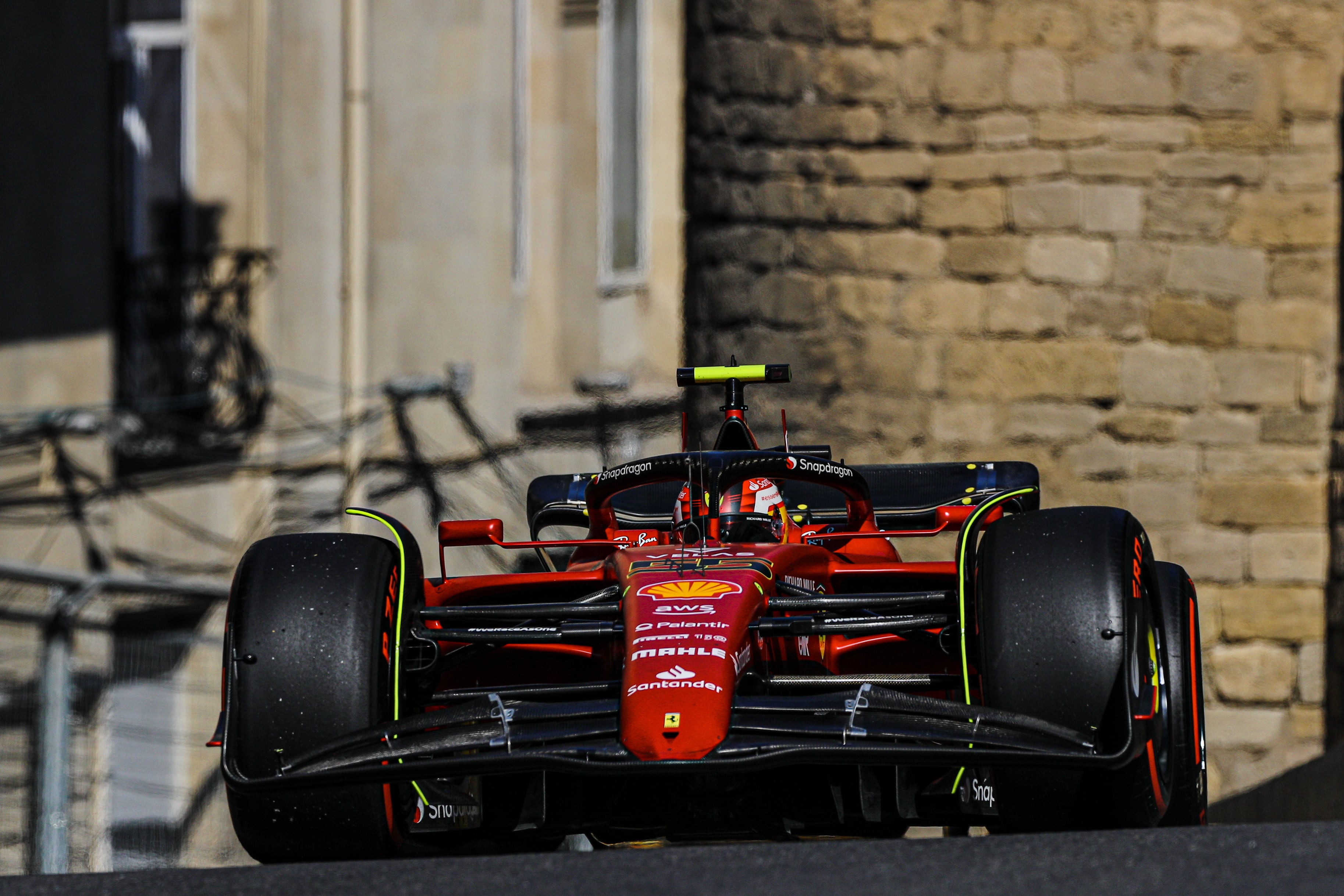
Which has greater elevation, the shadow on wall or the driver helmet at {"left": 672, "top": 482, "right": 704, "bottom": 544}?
the driver helmet at {"left": 672, "top": 482, "right": 704, "bottom": 544}

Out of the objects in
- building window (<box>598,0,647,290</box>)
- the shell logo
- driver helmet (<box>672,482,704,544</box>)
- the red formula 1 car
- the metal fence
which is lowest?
the metal fence

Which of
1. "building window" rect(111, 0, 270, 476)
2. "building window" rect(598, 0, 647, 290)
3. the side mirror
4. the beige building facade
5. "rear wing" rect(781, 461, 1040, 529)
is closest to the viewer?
the side mirror

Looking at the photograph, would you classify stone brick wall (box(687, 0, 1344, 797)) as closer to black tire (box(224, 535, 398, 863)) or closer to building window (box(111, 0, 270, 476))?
black tire (box(224, 535, 398, 863))

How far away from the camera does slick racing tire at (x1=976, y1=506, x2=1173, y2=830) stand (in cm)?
393

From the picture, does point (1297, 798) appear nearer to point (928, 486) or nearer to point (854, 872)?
point (928, 486)

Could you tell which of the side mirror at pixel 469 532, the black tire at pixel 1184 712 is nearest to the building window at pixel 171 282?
the side mirror at pixel 469 532

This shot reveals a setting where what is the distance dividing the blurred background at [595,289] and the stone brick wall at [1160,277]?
0.05 ft

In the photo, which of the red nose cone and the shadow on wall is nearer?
the red nose cone

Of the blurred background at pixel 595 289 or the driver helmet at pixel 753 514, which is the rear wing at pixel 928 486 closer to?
the driver helmet at pixel 753 514

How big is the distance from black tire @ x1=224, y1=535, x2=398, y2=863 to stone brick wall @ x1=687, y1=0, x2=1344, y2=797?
543 centimetres

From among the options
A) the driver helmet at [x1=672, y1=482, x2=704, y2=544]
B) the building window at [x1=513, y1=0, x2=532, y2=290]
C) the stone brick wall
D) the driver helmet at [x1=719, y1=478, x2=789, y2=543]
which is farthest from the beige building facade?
the driver helmet at [x1=672, y1=482, x2=704, y2=544]

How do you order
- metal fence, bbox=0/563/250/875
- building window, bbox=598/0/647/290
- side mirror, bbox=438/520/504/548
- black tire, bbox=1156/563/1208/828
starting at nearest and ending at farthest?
black tire, bbox=1156/563/1208/828 < side mirror, bbox=438/520/504/548 < metal fence, bbox=0/563/250/875 < building window, bbox=598/0/647/290

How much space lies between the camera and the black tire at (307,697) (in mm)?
4023

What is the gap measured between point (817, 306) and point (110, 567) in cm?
704
